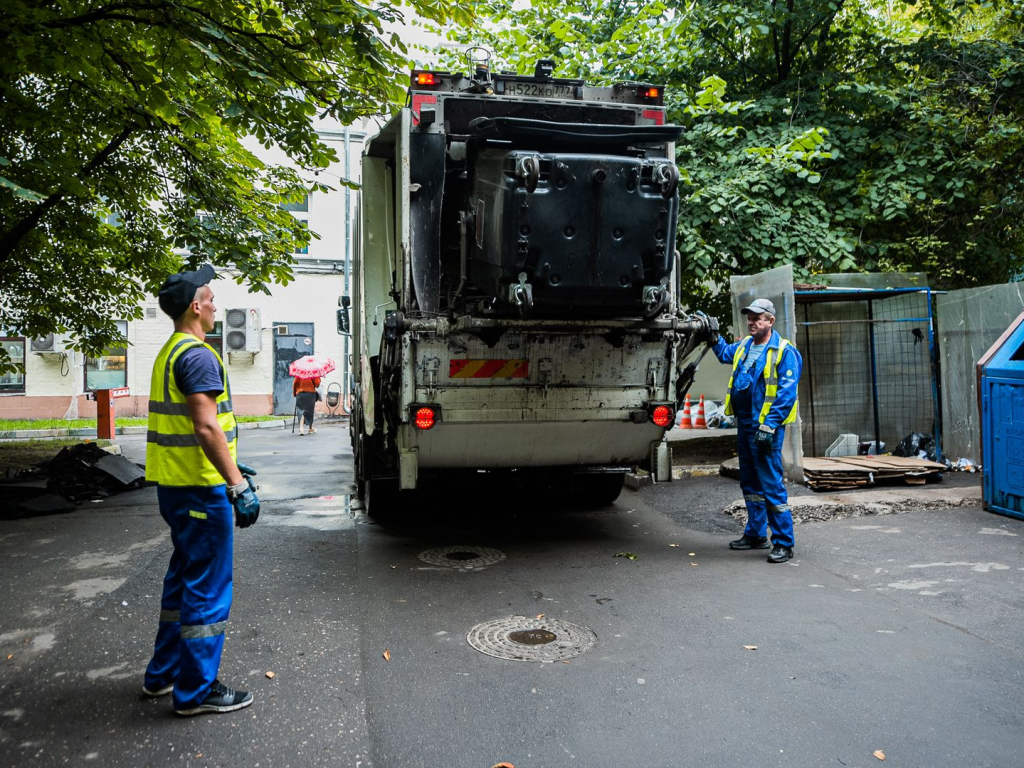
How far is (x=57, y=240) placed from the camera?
10.7 m

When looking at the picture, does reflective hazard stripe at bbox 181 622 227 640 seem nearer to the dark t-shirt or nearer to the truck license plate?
the dark t-shirt

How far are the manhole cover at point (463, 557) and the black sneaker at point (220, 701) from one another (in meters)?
2.34

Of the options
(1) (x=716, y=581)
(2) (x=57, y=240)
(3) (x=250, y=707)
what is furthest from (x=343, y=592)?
(2) (x=57, y=240)

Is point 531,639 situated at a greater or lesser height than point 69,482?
lesser

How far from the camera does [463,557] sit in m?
5.79

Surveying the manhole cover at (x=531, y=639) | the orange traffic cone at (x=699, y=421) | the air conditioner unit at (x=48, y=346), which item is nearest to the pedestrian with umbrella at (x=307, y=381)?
the orange traffic cone at (x=699, y=421)

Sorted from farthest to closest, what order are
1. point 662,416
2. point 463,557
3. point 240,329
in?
point 240,329
point 463,557
point 662,416

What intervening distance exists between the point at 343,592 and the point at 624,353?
2471 millimetres

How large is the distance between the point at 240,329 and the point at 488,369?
18863 mm

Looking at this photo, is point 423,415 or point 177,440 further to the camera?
point 423,415

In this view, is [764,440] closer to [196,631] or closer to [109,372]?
[196,631]

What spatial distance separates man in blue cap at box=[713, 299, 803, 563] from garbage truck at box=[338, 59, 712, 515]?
1.51 feet

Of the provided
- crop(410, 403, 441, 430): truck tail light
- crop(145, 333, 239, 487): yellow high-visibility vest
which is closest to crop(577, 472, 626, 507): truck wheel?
crop(410, 403, 441, 430): truck tail light

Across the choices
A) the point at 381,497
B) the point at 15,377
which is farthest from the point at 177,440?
the point at 15,377
